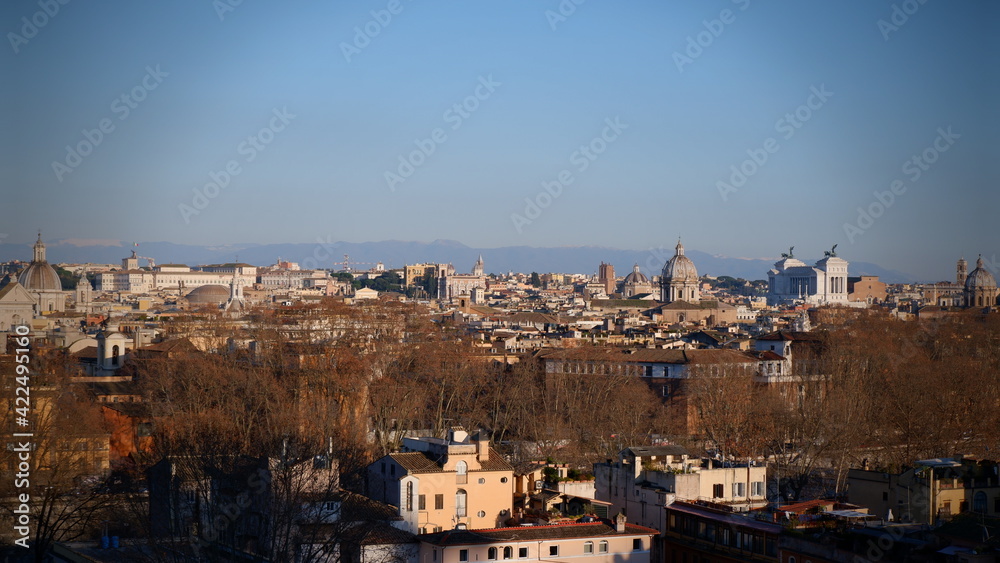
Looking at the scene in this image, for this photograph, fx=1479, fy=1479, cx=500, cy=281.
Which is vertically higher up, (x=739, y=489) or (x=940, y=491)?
(x=940, y=491)

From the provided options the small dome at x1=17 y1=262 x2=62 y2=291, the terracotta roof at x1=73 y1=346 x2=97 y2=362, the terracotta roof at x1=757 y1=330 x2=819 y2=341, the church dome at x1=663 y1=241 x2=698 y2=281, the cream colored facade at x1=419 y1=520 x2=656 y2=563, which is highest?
the church dome at x1=663 y1=241 x2=698 y2=281

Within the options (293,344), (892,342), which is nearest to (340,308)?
(293,344)

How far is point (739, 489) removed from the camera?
2494 cm

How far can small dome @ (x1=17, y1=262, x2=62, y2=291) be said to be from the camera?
7644 cm

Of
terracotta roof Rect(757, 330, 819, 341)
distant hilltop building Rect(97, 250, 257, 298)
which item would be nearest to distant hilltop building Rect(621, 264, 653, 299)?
distant hilltop building Rect(97, 250, 257, 298)

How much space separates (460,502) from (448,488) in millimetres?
284

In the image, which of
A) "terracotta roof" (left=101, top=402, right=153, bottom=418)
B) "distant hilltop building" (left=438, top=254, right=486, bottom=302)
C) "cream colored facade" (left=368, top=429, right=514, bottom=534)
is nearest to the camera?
"cream colored facade" (left=368, top=429, right=514, bottom=534)

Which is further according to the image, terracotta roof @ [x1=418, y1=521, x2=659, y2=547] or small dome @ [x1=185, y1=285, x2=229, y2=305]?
small dome @ [x1=185, y1=285, x2=229, y2=305]

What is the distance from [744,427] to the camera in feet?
121

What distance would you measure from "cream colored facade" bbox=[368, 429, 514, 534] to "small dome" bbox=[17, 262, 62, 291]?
56.9 meters

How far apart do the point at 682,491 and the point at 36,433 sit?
33.7 ft

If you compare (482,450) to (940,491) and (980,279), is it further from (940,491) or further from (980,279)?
(980,279)

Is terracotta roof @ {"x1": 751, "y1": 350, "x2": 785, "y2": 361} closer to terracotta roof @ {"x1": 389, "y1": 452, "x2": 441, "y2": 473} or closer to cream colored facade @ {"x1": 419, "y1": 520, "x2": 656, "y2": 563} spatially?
terracotta roof @ {"x1": 389, "y1": 452, "x2": 441, "y2": 473}

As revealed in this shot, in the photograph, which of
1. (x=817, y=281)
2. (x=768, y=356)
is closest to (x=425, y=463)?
(x=768, y=356)
